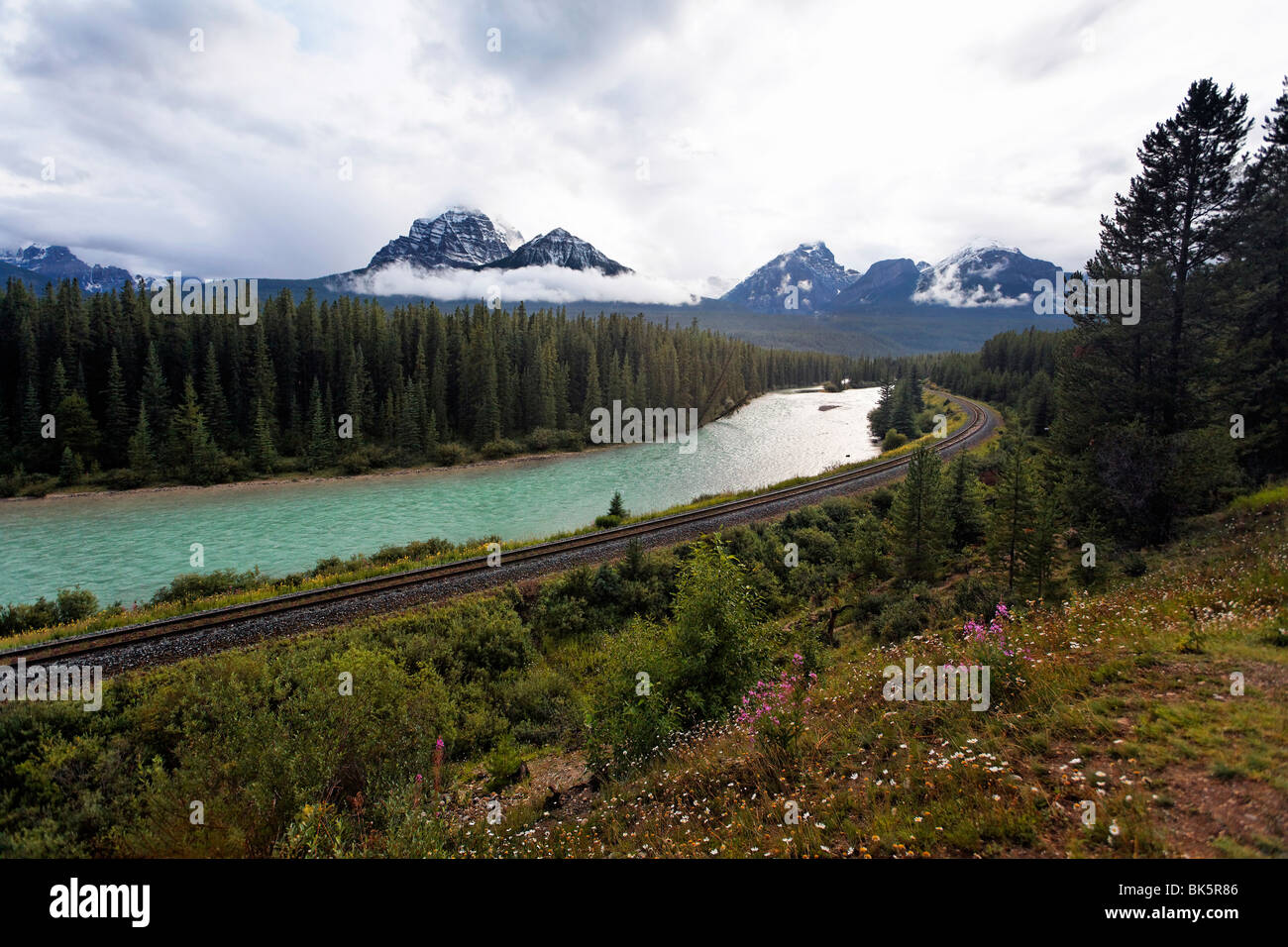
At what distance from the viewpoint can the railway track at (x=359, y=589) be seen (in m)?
14.7

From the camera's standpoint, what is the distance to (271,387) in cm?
6031

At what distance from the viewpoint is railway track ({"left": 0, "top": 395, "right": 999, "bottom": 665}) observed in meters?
14.7

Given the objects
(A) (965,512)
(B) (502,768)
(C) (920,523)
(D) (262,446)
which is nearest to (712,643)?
(B) (502,768)

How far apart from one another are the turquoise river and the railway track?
25.5ft

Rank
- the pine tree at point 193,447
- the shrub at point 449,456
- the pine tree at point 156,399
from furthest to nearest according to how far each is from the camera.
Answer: the shrub at point 449,456 → the pine tree at point 156,399 → the pine tree at point 193,447

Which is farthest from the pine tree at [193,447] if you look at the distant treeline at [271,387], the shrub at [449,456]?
the shrub at [449,456]

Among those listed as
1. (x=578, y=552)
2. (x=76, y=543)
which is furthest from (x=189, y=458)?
(x=578, y=552)

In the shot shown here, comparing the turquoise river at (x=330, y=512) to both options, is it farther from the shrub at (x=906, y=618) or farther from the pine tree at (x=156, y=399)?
the shrub at (x=906, y=618)

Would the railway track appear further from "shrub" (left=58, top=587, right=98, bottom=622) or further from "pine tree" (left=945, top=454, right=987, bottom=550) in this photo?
"pine tree" (left=945, top=454, right=987, bottom=550)

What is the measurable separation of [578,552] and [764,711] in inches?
Answer: 649

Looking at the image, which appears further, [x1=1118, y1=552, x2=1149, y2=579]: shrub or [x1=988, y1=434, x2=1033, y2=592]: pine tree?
[x1=988, y1=434, x2=1033, y2=592]: pine tree

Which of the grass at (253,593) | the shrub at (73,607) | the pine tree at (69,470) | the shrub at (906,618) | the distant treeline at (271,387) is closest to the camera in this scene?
the shrub at (906,618)

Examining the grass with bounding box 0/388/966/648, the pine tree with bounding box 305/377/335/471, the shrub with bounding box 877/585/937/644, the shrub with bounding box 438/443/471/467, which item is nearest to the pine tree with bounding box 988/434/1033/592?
the shrub with bounding box 877/585/937/644

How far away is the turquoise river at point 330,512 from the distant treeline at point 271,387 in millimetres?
Result: 6427
